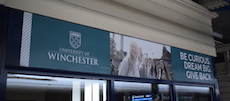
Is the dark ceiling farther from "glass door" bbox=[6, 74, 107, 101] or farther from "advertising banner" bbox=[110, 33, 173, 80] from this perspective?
"glass door" bbox=[6, 74, 107, 101]

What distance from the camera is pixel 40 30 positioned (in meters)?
2.66

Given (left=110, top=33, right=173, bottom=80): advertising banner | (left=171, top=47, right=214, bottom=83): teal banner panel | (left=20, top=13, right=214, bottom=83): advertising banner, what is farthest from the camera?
(left=171, top=47, right=214, bottom=83): teal banner panel

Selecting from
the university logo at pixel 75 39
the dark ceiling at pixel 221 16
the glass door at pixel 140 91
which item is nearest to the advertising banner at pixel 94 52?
the university logo at pixel 75 39

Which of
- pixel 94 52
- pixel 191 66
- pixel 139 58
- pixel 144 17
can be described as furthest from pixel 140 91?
pixel 191 66

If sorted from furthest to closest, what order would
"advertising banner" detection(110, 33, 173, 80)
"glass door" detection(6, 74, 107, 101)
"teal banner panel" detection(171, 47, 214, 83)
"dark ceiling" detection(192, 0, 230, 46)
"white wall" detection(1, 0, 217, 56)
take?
"dark ceiling" detection(192, 0, 230, 46) → "teal banner panel" detection(171, 47, 214, 83) → "advertising banner" detection(110, 33, 173, 80) → "white wall" detection(1, 0, 217, 56) → "glass door" detection(6, 74, 107, 101)

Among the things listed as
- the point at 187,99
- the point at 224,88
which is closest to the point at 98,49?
the point at 187,99

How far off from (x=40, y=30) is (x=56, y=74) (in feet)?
1.52

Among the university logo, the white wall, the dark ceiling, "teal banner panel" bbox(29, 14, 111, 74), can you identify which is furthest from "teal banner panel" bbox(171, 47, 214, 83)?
the university logo

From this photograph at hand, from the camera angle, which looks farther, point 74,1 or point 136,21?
point 136,21

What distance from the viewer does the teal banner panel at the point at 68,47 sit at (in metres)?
2.62

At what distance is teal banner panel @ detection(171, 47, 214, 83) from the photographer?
4.28 m

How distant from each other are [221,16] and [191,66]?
7.10ft

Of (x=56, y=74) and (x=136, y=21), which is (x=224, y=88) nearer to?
(x=136, y=21)

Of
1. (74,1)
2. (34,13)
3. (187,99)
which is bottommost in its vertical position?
(187,99)
